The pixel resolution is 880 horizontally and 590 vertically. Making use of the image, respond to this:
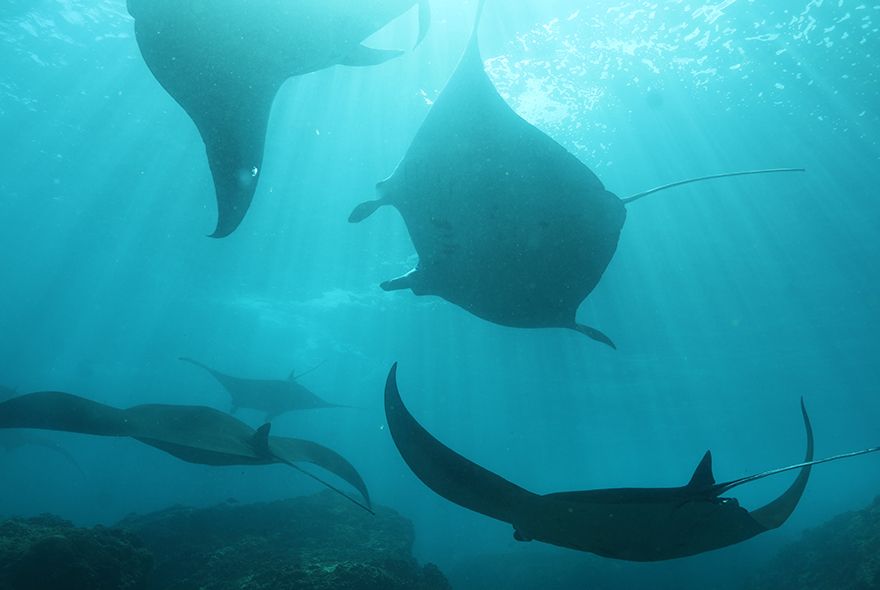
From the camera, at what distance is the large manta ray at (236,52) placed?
2.83m

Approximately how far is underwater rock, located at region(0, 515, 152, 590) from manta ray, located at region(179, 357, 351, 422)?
997cm

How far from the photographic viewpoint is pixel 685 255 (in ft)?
50.5

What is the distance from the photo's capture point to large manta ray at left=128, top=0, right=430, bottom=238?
2826 mm

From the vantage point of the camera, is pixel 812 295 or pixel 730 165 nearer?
pixel 730 165

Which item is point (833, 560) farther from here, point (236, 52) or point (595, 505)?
point (236, 52)

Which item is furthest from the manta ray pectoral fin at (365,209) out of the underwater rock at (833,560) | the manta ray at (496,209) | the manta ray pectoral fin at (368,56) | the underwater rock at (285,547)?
the underwater rock at (833,560)

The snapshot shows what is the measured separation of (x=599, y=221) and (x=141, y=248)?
936 inches

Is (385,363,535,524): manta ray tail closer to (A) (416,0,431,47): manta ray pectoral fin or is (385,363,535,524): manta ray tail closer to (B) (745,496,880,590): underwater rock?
(A) (416,0,431,47): manta ray pectoral fin

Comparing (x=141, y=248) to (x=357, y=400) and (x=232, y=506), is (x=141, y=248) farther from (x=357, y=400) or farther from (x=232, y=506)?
(x=357, y=400)

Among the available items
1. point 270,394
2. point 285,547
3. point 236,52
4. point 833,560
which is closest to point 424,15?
point 236,52

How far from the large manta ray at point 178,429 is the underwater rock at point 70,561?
59.0 inches

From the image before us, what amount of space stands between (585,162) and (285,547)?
11.2 meters

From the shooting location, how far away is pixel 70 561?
470cm

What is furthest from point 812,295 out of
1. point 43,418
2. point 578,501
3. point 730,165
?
point 43,418
